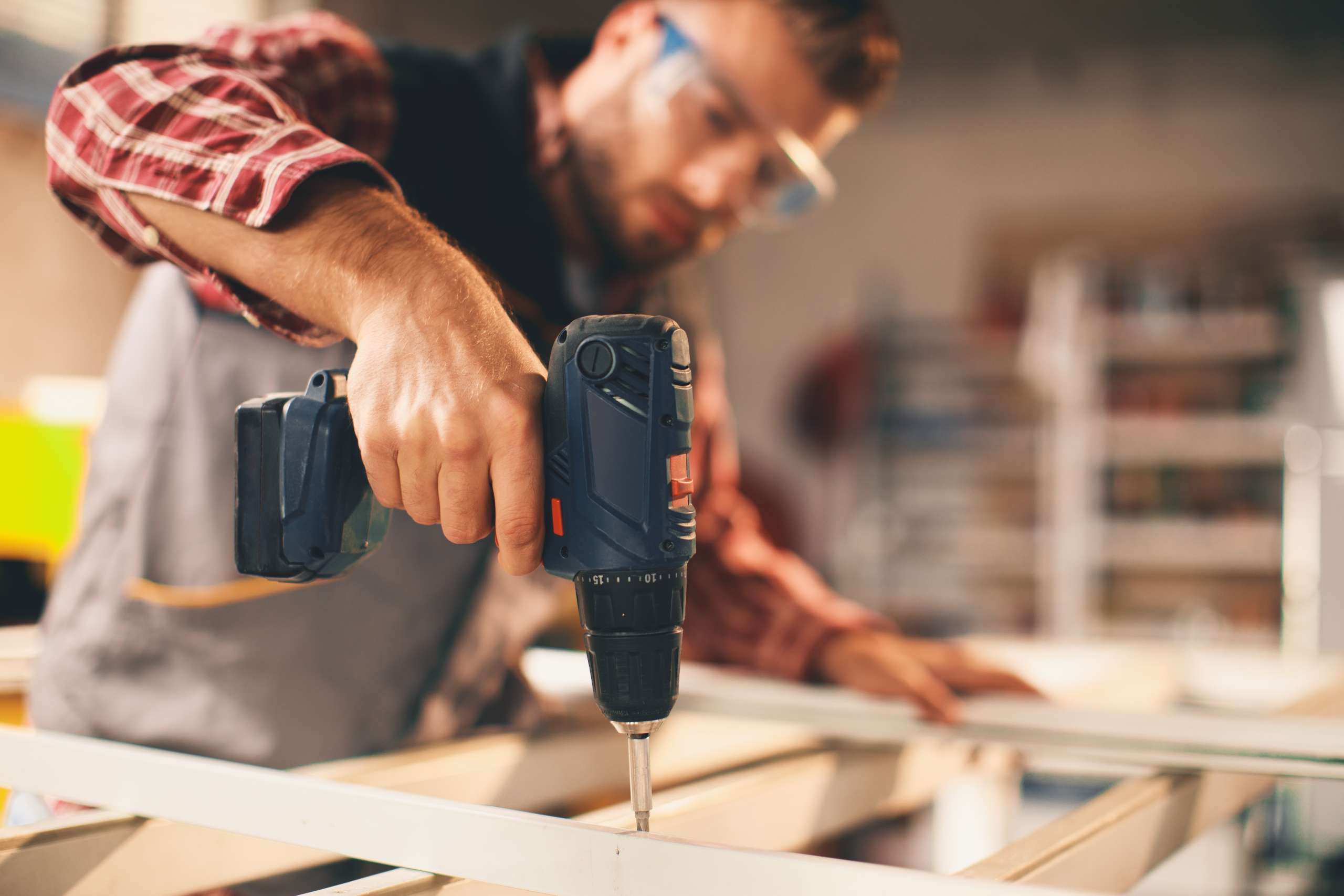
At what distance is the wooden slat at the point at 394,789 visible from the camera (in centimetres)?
67

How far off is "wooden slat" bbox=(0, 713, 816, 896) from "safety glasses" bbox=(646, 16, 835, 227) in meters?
0.65

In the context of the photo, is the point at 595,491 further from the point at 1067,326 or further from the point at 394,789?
the point at 1067,326

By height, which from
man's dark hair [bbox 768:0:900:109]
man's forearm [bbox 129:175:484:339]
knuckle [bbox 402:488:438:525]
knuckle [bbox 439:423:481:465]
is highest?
man's dark hair [bbox 768:0:900:109]

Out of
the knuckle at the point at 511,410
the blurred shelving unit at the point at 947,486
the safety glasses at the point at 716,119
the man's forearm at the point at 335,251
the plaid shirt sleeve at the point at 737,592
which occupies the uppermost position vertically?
the safety glasses at the point at 716,119

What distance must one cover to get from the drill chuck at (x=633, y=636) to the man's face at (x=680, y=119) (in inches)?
27.1

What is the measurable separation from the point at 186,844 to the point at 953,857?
48.8 inches

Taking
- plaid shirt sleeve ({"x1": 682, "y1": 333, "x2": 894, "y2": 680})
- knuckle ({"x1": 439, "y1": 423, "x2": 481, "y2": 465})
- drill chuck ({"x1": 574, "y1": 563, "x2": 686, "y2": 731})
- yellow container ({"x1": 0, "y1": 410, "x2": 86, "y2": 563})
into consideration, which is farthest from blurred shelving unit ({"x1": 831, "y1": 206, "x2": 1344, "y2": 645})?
knuckle ({"x1": 439, "y1": 423, "x2": 481, "y2": 465})

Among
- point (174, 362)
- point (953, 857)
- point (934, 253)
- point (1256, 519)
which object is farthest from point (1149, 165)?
point (174, 362)

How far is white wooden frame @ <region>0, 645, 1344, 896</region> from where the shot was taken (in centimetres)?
56

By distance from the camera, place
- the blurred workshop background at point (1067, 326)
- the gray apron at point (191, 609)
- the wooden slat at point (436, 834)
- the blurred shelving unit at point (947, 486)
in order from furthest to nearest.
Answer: the blurred shelving unit at point (947, 486) → the blurred workshop background at point (1067, 326) → the gray apron at point (191, 609) → the wooden slat at point (436, 834)

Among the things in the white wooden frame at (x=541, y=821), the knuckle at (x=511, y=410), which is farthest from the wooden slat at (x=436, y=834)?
→ the knuckle at (x=511, y=410)

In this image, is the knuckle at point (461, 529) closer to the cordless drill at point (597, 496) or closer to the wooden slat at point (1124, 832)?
the cordless drill at point (597, 496)

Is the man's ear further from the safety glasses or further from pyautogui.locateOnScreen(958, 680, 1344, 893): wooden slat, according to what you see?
pyautogui.locateOnScreen(958, 680, 1344, 893): wooden slat

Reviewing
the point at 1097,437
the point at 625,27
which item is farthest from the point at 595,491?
the point at 1097,437
